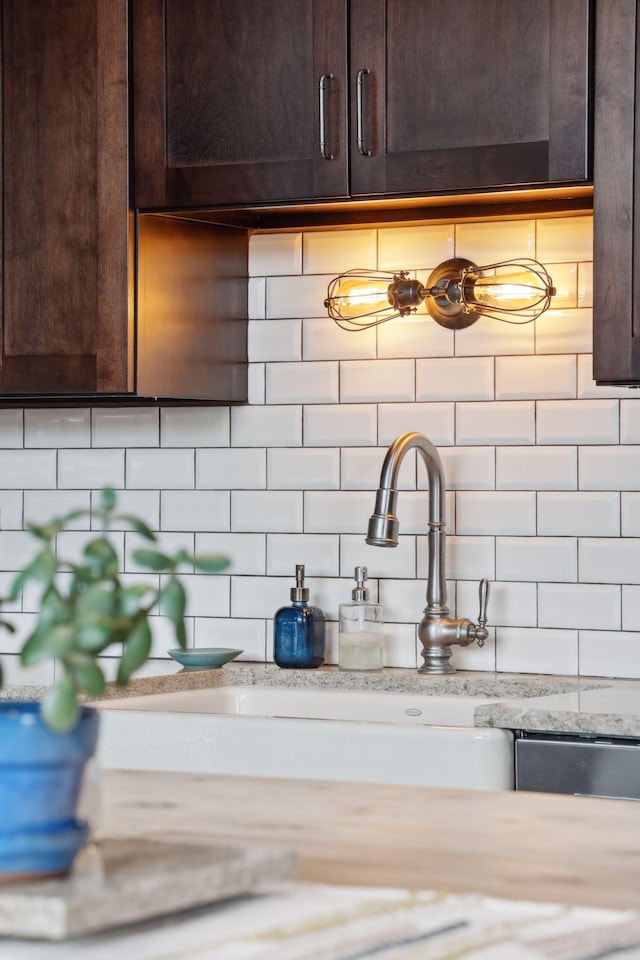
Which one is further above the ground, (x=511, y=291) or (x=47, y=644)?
(x=511, y=291)

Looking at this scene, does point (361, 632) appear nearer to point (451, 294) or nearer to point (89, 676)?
point (451, 294)

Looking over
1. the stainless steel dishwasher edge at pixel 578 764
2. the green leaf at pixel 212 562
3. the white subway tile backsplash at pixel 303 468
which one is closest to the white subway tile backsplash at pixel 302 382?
the white subway tile backsplash at pixel 303 468

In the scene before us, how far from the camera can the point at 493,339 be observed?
266 centimetres

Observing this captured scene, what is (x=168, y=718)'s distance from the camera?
2205 mm

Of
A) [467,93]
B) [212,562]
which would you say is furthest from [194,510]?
[212,562]

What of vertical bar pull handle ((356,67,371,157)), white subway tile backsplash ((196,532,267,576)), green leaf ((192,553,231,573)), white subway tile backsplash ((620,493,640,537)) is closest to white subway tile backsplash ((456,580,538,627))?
white subway tile backsplash ((620,493,640,537))

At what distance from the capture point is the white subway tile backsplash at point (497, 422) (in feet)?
8.65

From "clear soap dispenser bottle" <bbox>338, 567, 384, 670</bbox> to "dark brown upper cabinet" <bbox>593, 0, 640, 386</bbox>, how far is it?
0.69 meters

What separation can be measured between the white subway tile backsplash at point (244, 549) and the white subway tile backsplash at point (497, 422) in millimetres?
489

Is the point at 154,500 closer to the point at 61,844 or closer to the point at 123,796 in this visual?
the point at 123,796

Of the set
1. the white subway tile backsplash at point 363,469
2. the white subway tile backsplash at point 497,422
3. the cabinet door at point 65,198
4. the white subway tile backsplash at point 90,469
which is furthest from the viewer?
the white subway tile backsplash at point 90,469

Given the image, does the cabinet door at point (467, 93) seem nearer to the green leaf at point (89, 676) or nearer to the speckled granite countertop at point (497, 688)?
the speckled granite countertop at point (497, 688)

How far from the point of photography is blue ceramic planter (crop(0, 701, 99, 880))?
794 millimetres

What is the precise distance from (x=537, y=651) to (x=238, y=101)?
47.3 inches
